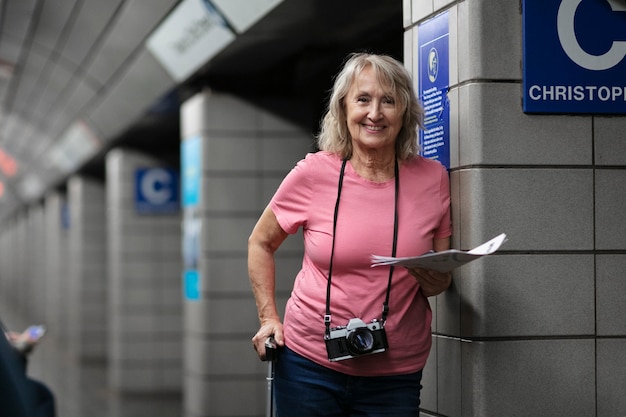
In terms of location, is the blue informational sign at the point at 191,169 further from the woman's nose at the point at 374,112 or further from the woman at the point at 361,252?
the woman's nose at the point at 374,112

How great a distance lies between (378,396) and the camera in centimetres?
330

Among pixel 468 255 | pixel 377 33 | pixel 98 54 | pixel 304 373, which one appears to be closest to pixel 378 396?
pixel 304 373

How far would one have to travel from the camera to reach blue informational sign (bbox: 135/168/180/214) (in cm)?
1336

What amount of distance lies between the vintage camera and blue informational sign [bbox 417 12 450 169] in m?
0.96

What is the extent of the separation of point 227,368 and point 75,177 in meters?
9.93

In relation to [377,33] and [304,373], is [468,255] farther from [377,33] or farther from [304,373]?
[377,33]

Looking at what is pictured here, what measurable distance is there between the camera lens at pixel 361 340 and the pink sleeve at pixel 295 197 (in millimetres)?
406

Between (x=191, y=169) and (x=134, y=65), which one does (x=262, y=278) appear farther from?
(x=134, y=65)

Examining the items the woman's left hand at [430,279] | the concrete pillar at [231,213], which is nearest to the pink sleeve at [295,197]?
the woman's left hand at [430,279]

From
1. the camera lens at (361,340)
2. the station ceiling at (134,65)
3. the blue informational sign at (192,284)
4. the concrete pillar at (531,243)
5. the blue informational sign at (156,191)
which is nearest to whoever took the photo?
the camera lens at (361,340)

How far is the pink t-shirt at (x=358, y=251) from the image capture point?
3.31 m

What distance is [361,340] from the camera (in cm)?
323

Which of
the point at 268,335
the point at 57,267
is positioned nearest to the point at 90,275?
the point at 57,267

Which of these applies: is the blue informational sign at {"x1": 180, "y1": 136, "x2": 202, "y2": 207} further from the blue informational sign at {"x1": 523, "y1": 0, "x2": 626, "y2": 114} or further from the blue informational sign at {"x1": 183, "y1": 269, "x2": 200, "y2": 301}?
the blue informational sign at {"x1": 523, "y1": 0, "x2": 626, "y2": 114}
